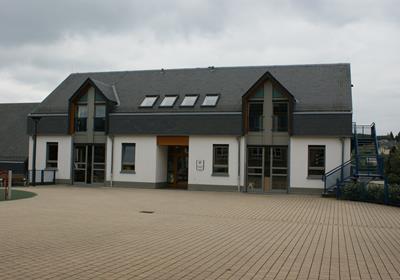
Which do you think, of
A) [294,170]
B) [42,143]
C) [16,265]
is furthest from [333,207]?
[42,143]

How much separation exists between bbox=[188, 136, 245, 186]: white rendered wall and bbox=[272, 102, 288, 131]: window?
1953 millimetres

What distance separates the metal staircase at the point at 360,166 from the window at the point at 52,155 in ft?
52.3

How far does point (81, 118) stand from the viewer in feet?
97.1

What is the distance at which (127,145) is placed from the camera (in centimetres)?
2847

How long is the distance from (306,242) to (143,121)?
60.3ft

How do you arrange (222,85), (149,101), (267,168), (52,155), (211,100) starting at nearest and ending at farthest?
(267,168) → (211,100) → (222,85) → (149,101) → (52,155)

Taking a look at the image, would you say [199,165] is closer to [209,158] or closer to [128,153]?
[209,158]

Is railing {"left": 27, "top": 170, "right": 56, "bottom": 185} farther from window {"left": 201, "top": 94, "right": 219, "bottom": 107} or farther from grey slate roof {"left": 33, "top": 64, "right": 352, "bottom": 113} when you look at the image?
window {"left": 201, "top": 94, "right": 219, "bottom": 107}

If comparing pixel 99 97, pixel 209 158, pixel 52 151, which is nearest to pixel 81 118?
pixel 99 97

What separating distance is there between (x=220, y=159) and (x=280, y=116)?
12.9 ft

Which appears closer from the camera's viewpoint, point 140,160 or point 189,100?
point 140,160

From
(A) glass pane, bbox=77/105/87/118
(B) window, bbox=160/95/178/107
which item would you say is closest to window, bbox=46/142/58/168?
(A) glass pane, bbox=77/105/87/118

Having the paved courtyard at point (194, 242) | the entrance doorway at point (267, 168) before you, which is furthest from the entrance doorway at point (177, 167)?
the paved courtyard at point (194, 242)

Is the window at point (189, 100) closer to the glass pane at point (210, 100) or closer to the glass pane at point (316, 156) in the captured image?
the glass pane at point (210, 100)
